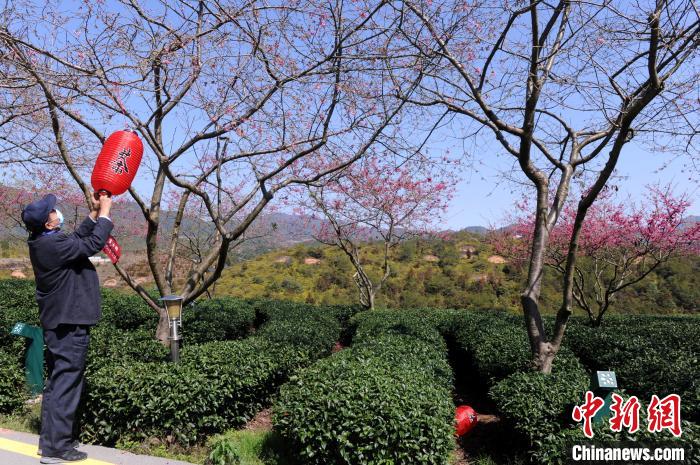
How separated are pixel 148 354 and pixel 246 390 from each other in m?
1.06

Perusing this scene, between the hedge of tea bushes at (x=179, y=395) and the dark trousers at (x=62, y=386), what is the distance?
38 cm

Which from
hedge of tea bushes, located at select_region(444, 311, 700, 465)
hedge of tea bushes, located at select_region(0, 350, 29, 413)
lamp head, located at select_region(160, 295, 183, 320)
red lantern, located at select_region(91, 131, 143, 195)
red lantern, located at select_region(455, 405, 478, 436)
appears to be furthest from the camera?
red lantern, located at select_region(455, 405, 478, 436)

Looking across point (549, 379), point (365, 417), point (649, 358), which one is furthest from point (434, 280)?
point (365, 417)

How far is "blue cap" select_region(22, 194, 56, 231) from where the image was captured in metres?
3.17

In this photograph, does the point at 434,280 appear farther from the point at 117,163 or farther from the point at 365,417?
the point at 365,417

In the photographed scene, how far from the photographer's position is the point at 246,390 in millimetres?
4582

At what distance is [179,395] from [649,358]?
15.3 feet

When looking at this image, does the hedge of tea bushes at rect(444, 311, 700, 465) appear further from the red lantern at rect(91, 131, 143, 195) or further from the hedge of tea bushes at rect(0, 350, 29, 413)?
the hedge of tea bushes at rect(0, 350, 29, 413)

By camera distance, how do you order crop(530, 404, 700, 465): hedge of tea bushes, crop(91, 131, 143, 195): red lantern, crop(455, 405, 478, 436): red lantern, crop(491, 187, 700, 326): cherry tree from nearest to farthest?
crop(530, 404, 700, 465): hedge of tea bushes, crop(91, 131, 143, 195): red lantern, crop(455, 405, 478, 436): red lantern, crop(491, 187, 700, 326): cherry tree

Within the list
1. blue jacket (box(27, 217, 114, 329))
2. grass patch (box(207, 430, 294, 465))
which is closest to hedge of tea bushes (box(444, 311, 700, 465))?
grass patch (box(207, 430, 294, 465))

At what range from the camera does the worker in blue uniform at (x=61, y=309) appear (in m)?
3.17

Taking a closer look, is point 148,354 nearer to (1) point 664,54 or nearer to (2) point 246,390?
(2) point 246,390

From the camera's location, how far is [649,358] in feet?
16.3

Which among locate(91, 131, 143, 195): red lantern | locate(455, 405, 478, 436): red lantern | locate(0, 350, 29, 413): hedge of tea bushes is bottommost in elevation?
locate(455, 405, 478, 436): red lantern
